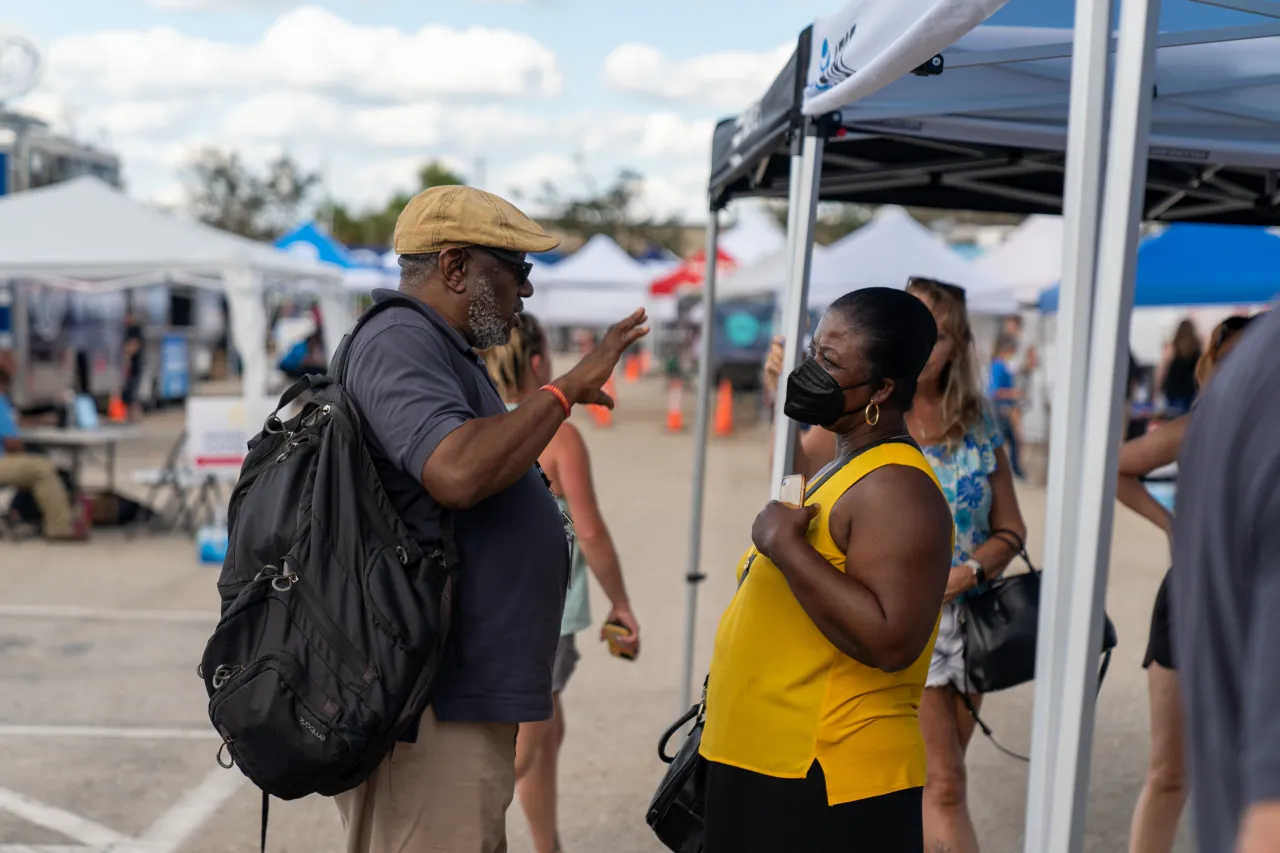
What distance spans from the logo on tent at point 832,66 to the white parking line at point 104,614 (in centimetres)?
612

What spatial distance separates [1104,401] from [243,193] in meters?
72.6

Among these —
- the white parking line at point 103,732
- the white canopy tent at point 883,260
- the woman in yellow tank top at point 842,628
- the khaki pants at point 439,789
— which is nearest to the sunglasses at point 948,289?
the woman in yellow tank top at point 842,628

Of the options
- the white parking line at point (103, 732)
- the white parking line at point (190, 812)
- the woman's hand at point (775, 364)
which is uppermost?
the woman's hand at point (775, 364)

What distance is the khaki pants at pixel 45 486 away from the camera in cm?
1082

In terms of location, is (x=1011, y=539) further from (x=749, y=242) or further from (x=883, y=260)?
(x=749, y=242)

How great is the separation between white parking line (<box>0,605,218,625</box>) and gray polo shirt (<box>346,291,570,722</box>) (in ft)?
20.6

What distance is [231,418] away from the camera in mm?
10422

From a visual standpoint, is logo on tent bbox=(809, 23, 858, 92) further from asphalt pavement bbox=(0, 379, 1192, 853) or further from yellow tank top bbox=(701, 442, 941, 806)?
asphalt pavement bbox=(0, 379, 1192, 853)

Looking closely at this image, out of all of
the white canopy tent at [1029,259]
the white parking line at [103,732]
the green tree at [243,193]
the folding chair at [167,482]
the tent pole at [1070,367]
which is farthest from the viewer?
the green tree at [243,193]

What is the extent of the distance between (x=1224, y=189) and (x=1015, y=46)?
93.2 inches

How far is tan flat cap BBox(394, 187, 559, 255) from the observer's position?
2.53 metres

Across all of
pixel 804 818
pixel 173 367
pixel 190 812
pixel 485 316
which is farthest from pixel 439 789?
pixel 173 367

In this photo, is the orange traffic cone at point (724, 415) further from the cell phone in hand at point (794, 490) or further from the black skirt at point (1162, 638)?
the cell phone in hand at point (794, 490)

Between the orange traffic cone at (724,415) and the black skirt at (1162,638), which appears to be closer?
the black skirt at (1162,638)
